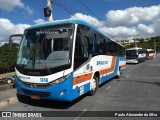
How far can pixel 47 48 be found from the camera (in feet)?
24.3

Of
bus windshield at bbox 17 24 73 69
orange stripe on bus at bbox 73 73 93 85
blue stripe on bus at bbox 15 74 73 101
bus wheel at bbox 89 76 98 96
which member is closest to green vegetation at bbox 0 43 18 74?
bus wheel at bbox 89 76 98 96

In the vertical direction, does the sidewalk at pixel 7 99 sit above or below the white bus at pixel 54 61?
below

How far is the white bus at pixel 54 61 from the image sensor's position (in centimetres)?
692

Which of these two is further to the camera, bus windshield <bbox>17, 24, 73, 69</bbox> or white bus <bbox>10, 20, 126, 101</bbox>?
bus windshield <bbox>17, 24, 73, 69</bbox>

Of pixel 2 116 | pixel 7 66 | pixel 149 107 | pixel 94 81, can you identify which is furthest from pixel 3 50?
pixel 149 107

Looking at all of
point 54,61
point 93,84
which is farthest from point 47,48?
point 93,84

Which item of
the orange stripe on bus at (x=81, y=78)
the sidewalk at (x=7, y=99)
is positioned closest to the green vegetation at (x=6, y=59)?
Answer: the sidewalk at (x=7, y=99)

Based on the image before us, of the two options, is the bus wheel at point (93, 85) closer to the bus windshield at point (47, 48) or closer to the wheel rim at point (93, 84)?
the wheel rim at point (93, 84)

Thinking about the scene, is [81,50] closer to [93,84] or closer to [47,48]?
[47,48]

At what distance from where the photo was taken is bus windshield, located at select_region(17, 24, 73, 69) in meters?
7.12

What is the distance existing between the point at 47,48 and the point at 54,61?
616 mm

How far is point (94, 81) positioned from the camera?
964 centimetres

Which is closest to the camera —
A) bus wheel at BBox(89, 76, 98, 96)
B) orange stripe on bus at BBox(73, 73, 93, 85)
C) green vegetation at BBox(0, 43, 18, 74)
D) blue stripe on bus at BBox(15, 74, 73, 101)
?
blue stripe on bus at BBox(15, 74, 73, 101)

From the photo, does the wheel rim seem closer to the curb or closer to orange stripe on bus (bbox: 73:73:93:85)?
orange stripe on bus (bbox: 73:73:93:85)
